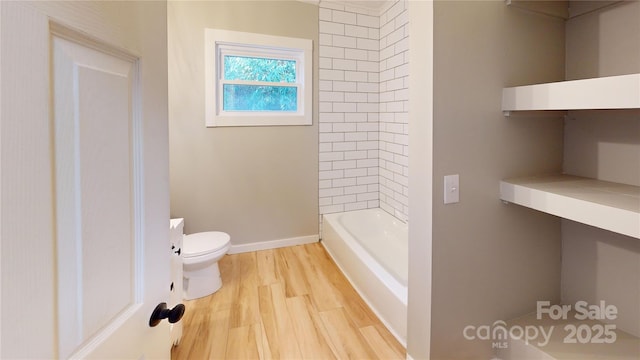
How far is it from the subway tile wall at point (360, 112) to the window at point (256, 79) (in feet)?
0.81

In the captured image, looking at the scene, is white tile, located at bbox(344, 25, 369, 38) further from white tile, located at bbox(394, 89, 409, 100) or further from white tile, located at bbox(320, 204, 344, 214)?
white tile, located at bbox(320, 204, 344, 214)

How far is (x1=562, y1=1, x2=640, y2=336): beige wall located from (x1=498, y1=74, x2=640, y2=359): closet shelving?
93 millimetres

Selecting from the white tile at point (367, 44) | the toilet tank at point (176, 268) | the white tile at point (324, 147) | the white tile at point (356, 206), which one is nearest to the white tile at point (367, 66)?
the white tile at point (367, 44)

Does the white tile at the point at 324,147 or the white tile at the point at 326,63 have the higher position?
the white tile at the point at 326,63

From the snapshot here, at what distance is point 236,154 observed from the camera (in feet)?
10.1

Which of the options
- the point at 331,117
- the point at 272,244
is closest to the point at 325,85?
the point at 331,117

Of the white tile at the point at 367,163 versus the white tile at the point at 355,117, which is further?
the white tile at the point at 367,163

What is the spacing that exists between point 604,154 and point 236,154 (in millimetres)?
2772

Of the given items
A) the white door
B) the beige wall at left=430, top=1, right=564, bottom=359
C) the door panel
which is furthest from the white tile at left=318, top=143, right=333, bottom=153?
the door panel

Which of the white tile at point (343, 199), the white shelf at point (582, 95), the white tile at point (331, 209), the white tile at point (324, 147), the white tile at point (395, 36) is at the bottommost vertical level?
the white tile at point (331, 209)

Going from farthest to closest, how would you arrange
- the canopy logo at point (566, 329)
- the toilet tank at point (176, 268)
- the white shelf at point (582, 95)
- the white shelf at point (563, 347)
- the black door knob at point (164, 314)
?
the toilet tank at point (176, 268)
the canopy logo at point (566, 329)
the white shelf at point (563, 347)
the white shelf at point (582, 95)
the black door knob at point (164, 314)

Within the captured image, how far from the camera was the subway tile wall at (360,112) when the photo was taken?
3.15 metres

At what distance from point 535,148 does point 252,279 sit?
2.26 meters

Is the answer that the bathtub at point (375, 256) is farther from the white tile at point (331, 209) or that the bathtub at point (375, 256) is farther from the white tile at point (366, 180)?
the white tile at point (366, 180)
